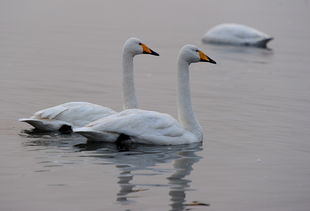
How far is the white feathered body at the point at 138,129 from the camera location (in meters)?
10.6

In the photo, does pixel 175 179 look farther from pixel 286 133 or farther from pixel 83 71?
pixel 83 71

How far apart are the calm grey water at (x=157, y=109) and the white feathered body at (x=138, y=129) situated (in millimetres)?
170

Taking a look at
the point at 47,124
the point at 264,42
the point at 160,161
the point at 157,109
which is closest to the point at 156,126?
the point at 160,161

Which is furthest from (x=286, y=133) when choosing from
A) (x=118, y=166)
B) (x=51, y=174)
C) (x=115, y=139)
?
(x=51, y=174)

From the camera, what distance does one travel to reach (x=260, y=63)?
2175 centimetres

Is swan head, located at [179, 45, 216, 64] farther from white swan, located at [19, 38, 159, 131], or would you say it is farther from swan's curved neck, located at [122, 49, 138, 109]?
white swan, located at [19, 38, 159, 131]

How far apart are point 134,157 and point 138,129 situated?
72cm

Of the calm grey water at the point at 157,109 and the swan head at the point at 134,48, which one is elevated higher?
the swan head at the point at 134,48

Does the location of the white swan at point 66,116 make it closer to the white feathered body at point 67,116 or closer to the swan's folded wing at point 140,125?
the white feathered body at point 67,116

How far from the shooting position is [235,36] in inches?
1030

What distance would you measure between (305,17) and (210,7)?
650 centimetres

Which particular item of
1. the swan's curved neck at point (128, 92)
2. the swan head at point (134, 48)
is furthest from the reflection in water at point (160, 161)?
the swan head at point (134, 48)

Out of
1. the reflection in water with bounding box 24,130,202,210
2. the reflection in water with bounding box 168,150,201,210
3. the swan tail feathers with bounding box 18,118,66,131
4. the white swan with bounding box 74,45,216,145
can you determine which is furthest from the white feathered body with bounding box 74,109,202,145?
the swan tail feathers with bounding box 18,118,66,131

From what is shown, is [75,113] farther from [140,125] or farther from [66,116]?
[140,125]
